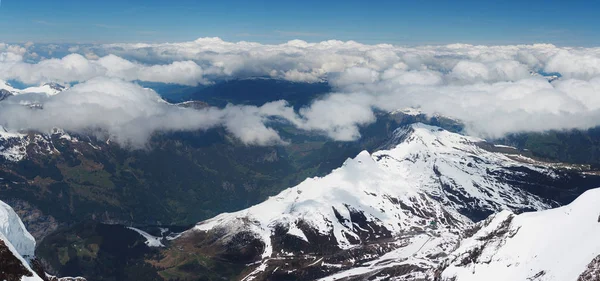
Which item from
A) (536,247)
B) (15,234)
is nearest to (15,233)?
(15,234)

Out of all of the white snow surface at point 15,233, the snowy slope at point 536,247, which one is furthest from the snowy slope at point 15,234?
the snowy slope at point 536,247

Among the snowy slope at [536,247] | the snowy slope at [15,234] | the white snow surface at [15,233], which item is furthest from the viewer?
the snowy slope at [536,247]

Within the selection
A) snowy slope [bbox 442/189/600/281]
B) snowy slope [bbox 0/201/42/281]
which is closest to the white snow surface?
snowy slope [bbox 0/201/42/281]

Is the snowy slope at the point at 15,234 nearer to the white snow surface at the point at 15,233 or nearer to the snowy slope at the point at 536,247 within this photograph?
the white snow surface at the point at 15,233

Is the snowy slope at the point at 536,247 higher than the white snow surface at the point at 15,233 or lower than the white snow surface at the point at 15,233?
lower

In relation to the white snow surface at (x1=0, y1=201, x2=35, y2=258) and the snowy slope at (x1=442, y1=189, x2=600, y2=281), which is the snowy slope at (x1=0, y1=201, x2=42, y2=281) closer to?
the white snow surface at (x1=0, y1=201, x2=35, y2=258)

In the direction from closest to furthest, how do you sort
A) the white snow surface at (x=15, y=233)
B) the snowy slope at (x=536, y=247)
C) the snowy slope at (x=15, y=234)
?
1. the snowy slope at (x=15, y=234)
2. the white snow surface at (x=15, y=233)
3. the snowy slope at (x=536, y=247)

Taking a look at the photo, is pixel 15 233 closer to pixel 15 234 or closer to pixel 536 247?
pixel 15 234

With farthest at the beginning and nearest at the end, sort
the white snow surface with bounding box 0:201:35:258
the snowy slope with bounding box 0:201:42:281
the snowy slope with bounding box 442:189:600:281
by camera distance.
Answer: the snowy slope with bounding box 442:189:600:281 → the white snow surface with bounding box 0:201:35:258 → the snowy slope with bounding box 0:201:42:281

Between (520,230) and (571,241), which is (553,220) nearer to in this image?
(520,230)
